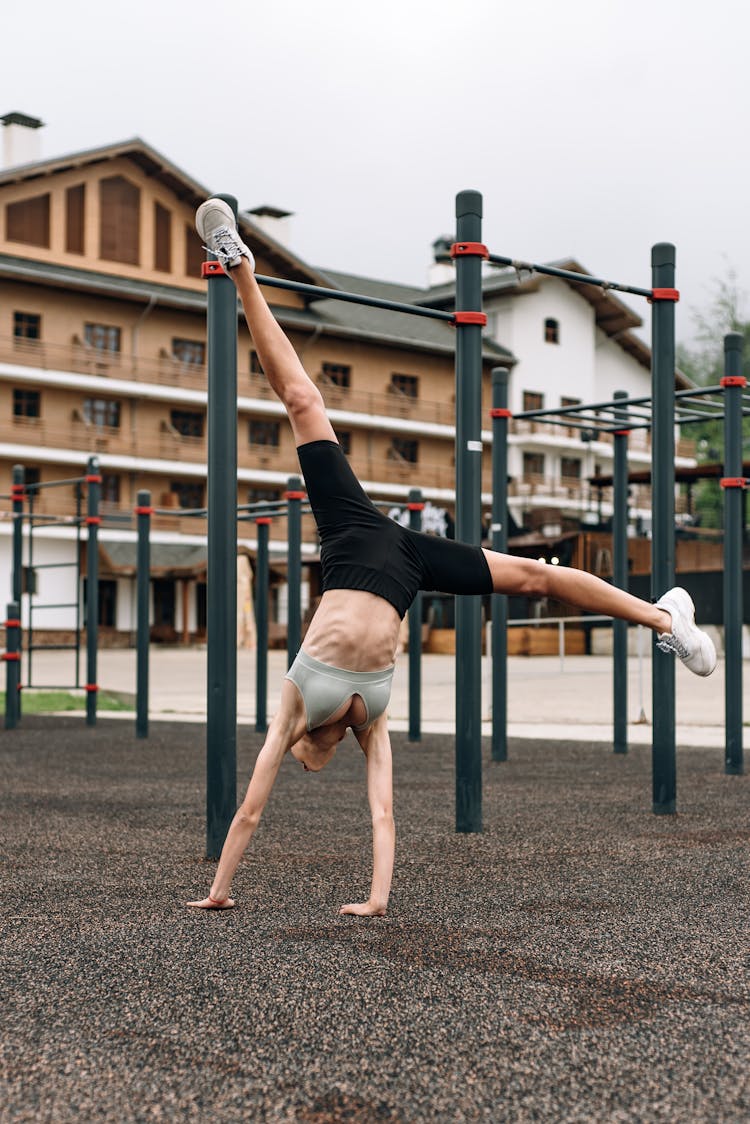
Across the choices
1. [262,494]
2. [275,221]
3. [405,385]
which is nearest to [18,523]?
[262,494]

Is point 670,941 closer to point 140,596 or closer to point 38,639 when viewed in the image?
point 140,596

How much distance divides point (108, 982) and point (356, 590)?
4.53 ft

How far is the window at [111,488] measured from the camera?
4081 centimetres

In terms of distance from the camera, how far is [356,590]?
4.03 meters

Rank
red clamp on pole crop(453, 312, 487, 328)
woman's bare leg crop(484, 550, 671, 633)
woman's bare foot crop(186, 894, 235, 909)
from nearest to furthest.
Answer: woman's bare foot crop(186, 894, 235, 909), woman's bare leg crop(484, 550, 671, 633), red clamp on pole crop(453, 312, 487, 328)

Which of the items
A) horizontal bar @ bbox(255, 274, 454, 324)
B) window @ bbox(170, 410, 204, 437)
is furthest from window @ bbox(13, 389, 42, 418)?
horizontal bar @ bbox(255, 274, 454, 324)

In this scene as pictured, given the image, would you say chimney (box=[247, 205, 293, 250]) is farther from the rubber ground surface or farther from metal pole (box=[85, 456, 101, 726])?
the rubber ground surface

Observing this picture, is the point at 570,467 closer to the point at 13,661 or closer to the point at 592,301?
the point at 592,301

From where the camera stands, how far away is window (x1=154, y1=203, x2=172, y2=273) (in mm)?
42062

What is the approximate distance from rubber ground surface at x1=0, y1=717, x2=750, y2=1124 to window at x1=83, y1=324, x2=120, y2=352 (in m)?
36.1

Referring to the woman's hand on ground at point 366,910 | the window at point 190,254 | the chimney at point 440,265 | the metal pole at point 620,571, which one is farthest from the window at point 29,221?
the woman's hand on ground at point 366,910

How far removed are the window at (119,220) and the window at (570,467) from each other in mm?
18661

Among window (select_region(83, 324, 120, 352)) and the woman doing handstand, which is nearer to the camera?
the woman doing handstand

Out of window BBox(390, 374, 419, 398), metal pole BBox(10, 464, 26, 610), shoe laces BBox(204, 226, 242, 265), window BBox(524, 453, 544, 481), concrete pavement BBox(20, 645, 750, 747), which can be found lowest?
concrete pavement BBox(20, 645, 750, 747)
